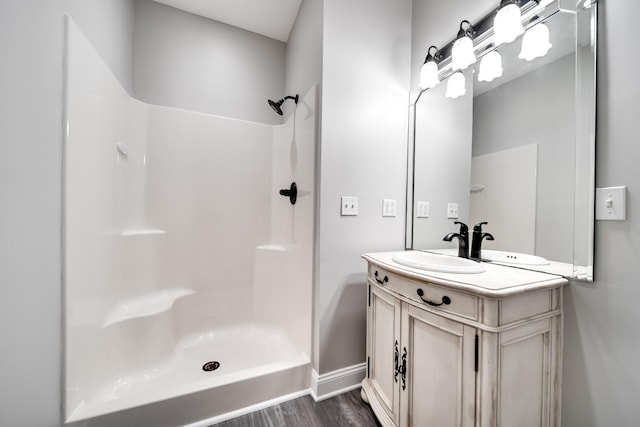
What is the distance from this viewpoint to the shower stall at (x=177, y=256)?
1.03 meters

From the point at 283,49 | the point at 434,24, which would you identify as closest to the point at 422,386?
the point at 434,24

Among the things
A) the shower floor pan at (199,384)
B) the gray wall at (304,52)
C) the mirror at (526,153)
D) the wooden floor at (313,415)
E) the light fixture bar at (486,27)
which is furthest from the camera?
the gray wall at (304,52)

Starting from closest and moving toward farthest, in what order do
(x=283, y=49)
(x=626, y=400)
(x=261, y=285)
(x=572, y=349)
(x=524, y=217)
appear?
1. (x=626, y=400)
2. (x=572, y=349)
3. (x=524, y=217)
4. (x=261, y=285)
5. (x=283, y=49)

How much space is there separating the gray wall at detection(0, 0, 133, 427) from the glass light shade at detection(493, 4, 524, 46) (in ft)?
6.01

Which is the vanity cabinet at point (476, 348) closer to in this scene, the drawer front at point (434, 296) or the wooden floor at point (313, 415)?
the drawer front at point (434, 296)

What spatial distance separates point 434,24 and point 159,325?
2.68 metres

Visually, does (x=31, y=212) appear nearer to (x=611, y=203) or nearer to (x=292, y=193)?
(x=292, y=193)

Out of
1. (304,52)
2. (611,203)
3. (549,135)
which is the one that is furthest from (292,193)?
(611,203)

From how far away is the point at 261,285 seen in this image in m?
2.00

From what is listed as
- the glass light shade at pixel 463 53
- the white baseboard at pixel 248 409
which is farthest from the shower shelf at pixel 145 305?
the glass light shade at pixel 463 53

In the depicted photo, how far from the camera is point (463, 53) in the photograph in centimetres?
117

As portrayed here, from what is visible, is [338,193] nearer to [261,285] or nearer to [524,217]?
[524,217]

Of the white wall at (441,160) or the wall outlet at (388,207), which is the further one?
the wall outlet at (388,207)

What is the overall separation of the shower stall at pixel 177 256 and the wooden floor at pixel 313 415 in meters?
0.07
